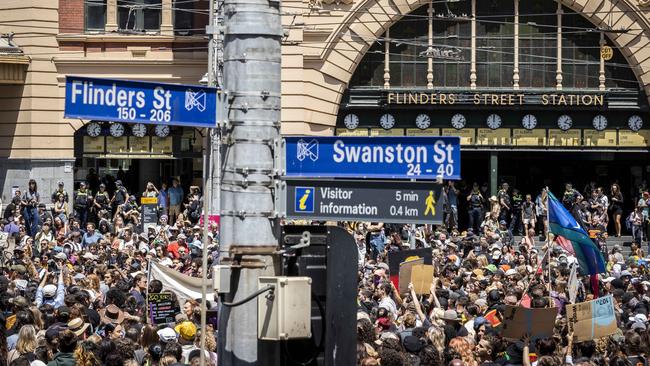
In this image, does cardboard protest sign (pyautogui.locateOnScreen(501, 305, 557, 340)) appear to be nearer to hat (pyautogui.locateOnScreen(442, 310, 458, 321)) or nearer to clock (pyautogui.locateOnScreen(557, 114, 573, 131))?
hat (pyautogui.locateOnScreen(442, 310, 458, 321))

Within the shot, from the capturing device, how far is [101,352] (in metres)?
12.3

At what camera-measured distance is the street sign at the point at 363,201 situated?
9.08 m

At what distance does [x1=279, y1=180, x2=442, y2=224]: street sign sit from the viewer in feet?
29.8

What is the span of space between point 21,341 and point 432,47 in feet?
86.5

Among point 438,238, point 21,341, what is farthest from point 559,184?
point 21,341

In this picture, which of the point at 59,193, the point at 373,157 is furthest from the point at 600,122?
the point at 373,157

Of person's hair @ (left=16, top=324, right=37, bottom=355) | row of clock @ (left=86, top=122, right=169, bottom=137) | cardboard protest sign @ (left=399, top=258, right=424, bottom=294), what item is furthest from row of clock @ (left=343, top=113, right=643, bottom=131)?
person's hair @ (left=16, top=324, right=37, bottom=355)

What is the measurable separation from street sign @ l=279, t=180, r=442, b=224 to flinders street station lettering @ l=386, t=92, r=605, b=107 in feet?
97.5

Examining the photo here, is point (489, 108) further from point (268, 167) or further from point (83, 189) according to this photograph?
point (268, 167)

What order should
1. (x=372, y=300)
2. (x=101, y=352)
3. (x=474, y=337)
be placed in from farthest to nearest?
(x=372, y=300) → (x=474, y=337) → (x=101, y=352)

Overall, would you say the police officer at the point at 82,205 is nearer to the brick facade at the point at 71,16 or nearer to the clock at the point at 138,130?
the clock at the point at 138,130

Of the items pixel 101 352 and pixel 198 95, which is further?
pixel 101 352

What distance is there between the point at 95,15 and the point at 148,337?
2575 centimetres

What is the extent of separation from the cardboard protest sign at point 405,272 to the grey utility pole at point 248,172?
8316mm
